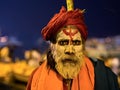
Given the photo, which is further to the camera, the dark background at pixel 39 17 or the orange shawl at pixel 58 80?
the dark background at pixel 39 17

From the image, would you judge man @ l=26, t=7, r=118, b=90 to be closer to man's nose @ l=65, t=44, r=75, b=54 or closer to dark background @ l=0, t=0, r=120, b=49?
man's nose @ l=65, t=44, r=75, b=54

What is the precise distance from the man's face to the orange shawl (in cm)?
2

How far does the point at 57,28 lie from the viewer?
3.69 ft

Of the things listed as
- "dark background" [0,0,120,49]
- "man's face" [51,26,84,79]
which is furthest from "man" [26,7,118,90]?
"dark background" [0,0,120,49]

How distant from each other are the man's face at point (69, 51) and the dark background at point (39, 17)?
1.23 feet

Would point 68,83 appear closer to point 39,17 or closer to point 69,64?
point 69,64

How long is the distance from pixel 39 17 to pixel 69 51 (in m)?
0.65

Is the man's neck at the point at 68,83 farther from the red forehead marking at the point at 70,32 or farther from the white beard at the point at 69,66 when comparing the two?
the red forehead marking at the point at 70,32

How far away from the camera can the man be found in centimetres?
112

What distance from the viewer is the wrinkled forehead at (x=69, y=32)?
112 cm

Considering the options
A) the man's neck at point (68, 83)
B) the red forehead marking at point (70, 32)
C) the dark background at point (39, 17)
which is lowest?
the man's neck at point (68, 83)

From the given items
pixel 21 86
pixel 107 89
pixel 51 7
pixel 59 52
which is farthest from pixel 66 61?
pixel 21 86

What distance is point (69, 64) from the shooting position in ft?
3.71

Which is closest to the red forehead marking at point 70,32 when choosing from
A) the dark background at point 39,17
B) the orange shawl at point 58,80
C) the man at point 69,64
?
the man at point 69,64
